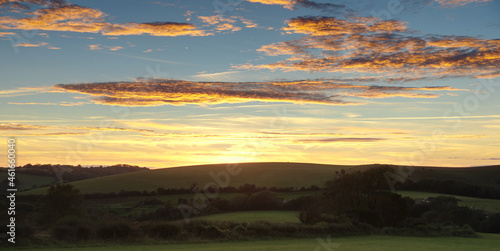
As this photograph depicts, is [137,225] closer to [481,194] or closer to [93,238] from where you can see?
→ [93,238]

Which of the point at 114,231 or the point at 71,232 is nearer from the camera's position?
the point at 71,232

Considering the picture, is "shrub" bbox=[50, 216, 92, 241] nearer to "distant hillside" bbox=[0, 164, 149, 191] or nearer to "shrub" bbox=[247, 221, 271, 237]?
"shrub" bbox=[247, 221, 271, 237]

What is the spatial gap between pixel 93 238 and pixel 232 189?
212ft

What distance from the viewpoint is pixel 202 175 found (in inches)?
5226

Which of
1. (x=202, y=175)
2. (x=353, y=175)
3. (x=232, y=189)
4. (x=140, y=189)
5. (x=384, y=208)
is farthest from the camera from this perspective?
(x=202, y=175)

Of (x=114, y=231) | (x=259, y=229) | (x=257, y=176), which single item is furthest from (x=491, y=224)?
(x=257, y=176)

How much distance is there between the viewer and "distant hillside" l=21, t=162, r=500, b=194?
379 feet

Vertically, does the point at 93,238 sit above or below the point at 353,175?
below

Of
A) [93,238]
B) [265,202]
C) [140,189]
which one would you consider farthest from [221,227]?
[140,189]

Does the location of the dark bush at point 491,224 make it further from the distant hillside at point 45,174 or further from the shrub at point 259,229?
the distant hillside at point 45,174

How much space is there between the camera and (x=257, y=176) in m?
129

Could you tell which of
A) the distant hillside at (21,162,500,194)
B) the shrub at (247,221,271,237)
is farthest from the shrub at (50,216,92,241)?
the distant hillside at (21,162,500,194)

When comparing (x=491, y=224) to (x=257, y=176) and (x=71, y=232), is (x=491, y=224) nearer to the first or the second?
(x=71, y=232)

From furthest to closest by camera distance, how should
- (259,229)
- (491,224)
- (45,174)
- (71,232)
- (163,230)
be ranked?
(45,174)
(491,224)
(259,229)
(163,230)
(71,232)
